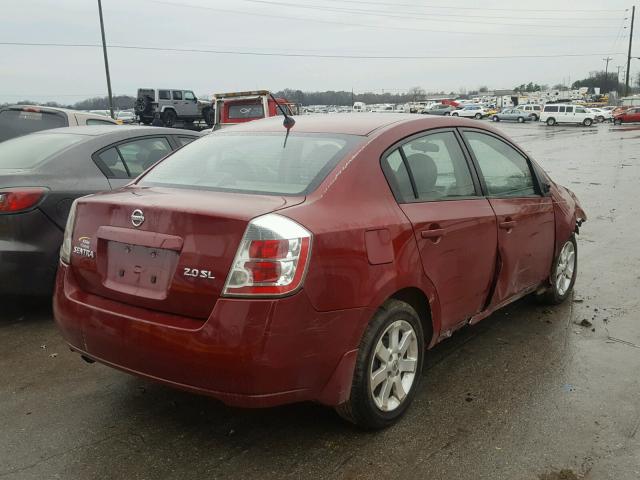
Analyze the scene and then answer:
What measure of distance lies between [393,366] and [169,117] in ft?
107

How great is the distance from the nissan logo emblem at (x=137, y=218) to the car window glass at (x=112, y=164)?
244 centimetres

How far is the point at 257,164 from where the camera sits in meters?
3.18

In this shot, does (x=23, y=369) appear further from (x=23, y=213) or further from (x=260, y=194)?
(x=260, y=194)

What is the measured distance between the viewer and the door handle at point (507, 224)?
3.75 metres

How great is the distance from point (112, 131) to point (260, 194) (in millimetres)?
2991

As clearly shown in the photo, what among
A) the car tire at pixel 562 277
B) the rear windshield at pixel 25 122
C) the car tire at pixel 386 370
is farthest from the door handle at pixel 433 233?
the rear windshield at pixel 25 122

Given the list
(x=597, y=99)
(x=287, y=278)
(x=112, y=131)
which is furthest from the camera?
(x=597, y=99)

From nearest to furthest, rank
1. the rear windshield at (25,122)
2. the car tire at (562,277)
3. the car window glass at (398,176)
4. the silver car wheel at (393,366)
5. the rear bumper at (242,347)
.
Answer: the rear bumper at (242,347) < the silver car wheel at (393,366) < the car window glass at (398,176) < the car tire at (562,277) < the rear windshield at (25,122)

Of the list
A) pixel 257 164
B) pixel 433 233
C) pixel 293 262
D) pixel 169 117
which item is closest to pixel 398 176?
pixel 433 233

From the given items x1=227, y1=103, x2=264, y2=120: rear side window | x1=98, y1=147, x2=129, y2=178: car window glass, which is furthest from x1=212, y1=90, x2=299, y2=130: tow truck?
x1=98, y1=147, x2=129, y2=178: car window glass

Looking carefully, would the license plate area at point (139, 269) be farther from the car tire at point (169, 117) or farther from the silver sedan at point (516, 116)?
the silver sedan at point (516, 116)

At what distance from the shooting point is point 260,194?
9.30ft

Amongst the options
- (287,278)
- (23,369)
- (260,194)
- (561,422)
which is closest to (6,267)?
(23,369)

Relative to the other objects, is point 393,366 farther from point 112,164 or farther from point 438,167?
point 112,164
